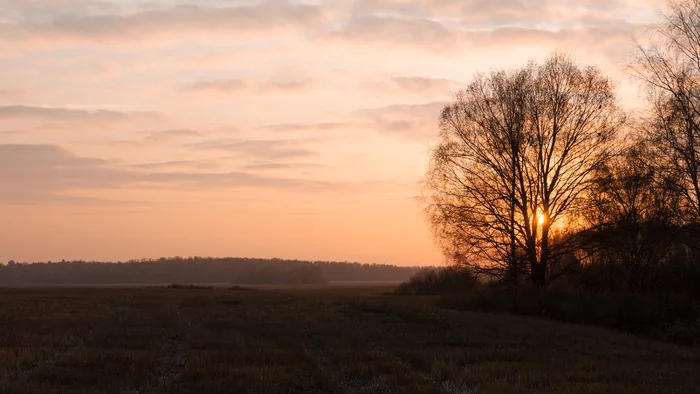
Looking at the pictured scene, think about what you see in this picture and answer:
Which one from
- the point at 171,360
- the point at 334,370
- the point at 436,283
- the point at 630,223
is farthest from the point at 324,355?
the point at 436,283

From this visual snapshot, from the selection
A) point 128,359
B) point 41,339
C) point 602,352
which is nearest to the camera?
point 128,359

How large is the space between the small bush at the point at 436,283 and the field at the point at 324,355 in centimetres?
3267

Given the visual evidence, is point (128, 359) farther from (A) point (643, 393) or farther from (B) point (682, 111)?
(B) point (682, 111)

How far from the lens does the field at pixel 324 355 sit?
19.1 meters

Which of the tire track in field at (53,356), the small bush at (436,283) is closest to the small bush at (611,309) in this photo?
the small bush at (436,283)

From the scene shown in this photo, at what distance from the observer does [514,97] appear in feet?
167

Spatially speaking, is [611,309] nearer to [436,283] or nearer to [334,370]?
[334,370]

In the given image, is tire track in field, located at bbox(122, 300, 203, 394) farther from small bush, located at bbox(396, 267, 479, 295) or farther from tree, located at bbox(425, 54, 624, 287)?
small bush, located at bbox(396, 267, 479, 295)

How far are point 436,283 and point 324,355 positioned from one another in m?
57.3

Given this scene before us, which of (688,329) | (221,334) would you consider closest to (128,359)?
(221,334)

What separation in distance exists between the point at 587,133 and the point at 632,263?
11744 millimetres

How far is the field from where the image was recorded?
1908cm

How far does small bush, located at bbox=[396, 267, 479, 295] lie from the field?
32.7 meters

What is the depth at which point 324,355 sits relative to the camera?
25.9m
